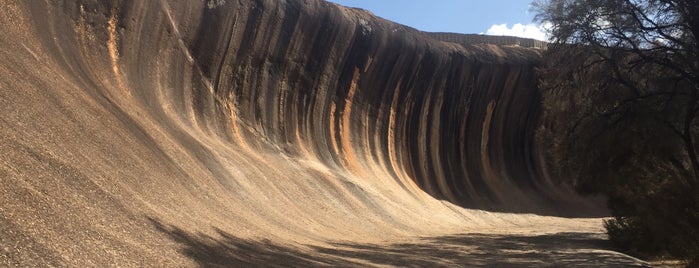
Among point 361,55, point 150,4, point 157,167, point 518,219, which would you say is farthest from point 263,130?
point 518,219

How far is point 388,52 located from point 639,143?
18121mm

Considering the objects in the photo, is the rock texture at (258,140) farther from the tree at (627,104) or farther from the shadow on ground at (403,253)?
the tree at (627,104)

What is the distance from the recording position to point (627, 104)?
56.7 ft

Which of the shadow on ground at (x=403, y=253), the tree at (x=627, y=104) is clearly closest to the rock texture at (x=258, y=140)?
the shadow on ground at (x=403, y=253)

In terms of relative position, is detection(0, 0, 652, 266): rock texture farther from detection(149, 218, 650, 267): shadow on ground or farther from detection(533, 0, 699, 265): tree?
detection(533, 0, 699, 265): tree

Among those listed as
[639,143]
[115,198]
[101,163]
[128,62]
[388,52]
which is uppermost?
[388,52]

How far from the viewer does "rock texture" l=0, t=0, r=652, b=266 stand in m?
10.1

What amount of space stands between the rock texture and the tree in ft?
5.31

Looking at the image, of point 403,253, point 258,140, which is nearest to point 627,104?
point 403,253

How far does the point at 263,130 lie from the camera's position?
1006 inches

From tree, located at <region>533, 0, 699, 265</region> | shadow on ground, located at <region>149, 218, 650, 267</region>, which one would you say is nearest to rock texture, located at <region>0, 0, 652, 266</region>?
shadow on ground, located at <region>149, 218, 650, 267</region>

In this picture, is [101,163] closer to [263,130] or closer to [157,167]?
[157,167]

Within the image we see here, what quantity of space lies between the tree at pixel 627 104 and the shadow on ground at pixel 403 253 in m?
1.46

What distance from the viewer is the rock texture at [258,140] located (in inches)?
398
